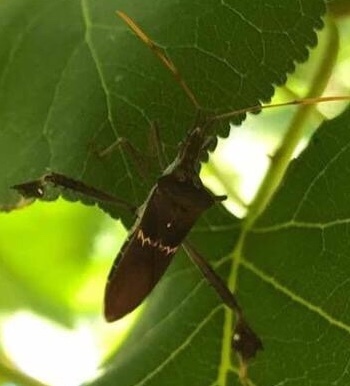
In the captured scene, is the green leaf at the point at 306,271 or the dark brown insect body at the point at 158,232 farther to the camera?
the dark brown insect body at the point at 158,232

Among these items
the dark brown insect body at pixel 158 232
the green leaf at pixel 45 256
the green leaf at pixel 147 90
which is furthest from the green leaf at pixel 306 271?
the green leaf at pixel 45 256

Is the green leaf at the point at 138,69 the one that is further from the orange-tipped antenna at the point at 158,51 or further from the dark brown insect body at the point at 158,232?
the dark brown insect body at the point at 158,232

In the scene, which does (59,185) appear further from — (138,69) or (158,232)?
(158,232)

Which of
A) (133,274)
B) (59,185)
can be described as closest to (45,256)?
(133,274)

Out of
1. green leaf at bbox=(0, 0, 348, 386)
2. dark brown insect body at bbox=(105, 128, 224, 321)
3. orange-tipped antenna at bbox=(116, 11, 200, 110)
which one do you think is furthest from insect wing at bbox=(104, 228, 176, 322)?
orange-tipped antenna at bbox=(116, 11, 200, 110)

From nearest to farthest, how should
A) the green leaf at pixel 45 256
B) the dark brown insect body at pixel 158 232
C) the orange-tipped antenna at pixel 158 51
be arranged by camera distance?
the orange-tipped antenna at pixel 158 51, the dark brown insect body at pixel 158 232, the green leaf at pixel 45 256

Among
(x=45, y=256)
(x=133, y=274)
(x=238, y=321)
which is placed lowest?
(x=238, y=321)
